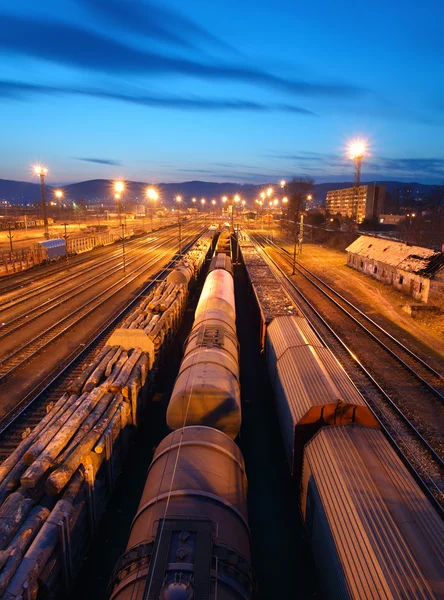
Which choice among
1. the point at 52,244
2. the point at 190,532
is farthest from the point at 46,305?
the point at 190,532

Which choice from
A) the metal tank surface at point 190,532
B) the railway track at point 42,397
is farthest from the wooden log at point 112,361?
the metal tank surface at point 190,532

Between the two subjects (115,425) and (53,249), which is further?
(53,249)

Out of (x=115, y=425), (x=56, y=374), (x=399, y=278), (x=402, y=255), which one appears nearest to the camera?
(x=115, y=425)

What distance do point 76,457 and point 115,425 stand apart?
81.3 inches

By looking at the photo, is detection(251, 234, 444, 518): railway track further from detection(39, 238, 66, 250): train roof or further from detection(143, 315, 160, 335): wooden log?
detection(39, 238, 66, 250): train roof

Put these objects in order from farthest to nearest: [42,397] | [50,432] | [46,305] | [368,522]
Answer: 1. [46,305]
2. [42,397]
3. [50,432]
4. [368,522]

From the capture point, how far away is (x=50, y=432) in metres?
10.4

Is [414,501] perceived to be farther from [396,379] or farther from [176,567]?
[396,379]

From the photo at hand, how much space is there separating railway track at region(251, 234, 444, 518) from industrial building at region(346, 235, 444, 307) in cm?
1136

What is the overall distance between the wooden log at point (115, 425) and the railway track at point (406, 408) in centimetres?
919

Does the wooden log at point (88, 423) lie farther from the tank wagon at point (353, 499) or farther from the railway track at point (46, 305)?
the railway track at point (46, 305)

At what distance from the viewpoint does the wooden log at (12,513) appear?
7.32 m

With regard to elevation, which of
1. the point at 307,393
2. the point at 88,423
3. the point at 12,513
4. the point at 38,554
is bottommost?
the point at 38,554

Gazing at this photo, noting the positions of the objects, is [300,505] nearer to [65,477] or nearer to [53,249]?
[65,477]
